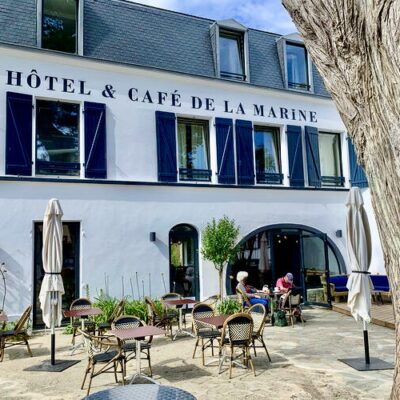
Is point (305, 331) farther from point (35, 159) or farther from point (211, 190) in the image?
point (35, 159)

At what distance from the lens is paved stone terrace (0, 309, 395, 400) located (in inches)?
201

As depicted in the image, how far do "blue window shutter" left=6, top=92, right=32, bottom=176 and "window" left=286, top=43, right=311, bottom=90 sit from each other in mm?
8345

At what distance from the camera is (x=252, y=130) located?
492 inches

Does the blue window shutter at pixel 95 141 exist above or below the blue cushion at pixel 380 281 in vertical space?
above

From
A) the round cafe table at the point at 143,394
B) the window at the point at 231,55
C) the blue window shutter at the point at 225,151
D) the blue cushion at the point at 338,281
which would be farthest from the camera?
the window at the point at 231,55

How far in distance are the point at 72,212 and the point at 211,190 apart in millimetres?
3859

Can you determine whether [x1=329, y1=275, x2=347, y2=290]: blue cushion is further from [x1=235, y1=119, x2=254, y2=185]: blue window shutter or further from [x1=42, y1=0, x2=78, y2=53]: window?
[x1=42, y1=0, x2=78, y2=53]: window

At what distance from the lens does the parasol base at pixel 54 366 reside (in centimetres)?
622

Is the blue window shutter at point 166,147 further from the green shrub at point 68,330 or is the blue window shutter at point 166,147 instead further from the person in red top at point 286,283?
the green shrub at point 68,330

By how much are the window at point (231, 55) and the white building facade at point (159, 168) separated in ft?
0.22

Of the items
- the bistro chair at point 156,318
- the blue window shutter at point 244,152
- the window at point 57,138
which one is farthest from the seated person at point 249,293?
the window at point 57,138

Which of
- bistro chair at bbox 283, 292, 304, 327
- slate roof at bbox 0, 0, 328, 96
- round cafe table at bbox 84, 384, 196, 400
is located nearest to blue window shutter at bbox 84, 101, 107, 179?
slate roof at bbox 0, 0, 328, 96

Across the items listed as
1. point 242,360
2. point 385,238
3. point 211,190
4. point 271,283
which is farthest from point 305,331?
point 385,238

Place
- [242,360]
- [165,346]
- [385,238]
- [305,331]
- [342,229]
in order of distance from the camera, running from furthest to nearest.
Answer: [342,229]
[305,331]
[165,346]
[242,360]
[385,238]
